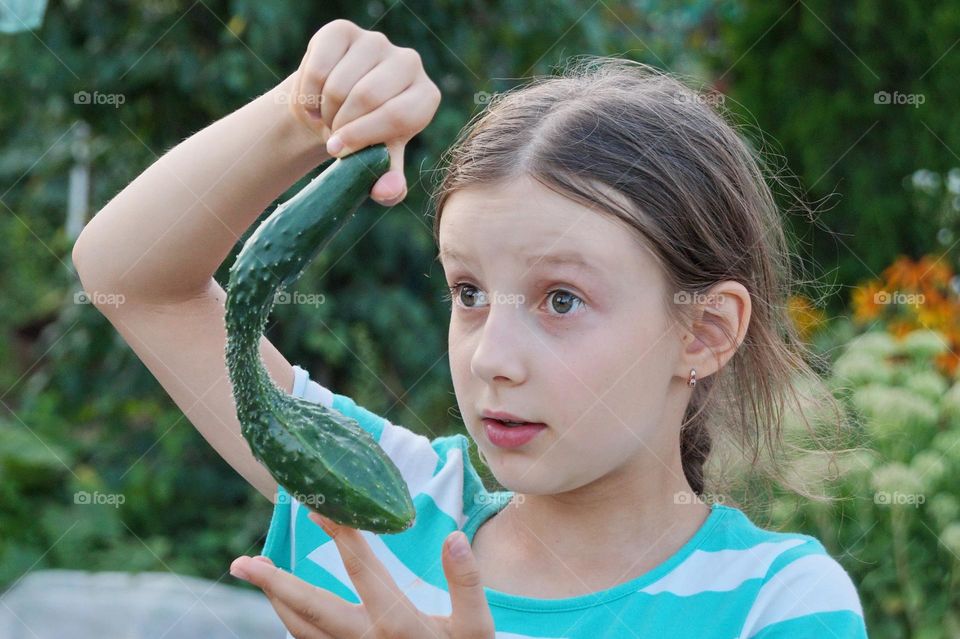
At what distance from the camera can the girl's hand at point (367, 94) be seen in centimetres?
170

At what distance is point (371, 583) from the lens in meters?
1.68

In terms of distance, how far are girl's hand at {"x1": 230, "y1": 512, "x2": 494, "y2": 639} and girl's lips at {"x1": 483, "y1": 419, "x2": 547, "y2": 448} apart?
29 cm

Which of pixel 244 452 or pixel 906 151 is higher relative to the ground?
pixel 244 452

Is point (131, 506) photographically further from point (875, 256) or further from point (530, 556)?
point (875, 256)

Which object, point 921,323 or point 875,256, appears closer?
point 921,323

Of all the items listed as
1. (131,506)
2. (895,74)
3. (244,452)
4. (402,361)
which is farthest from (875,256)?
(244,452)

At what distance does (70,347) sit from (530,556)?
4125mm

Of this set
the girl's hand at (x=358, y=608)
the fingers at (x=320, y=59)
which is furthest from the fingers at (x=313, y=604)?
the fingers at (x=320, y=59)

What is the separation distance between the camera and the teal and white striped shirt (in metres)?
1.93

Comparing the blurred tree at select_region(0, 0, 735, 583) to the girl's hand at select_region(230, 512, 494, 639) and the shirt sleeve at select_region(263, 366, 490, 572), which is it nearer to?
the shirt sleeve at select_region(263, 366, 490, 572)

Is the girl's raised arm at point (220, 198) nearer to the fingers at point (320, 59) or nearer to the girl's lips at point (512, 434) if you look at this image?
the fingers at point (320, 59)

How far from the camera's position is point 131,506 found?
218 inches

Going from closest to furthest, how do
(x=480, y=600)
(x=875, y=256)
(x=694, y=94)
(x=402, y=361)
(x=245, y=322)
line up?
(x=480, y=600) → (x=245, y=322) → (x=694, y=94) → (x=402, y=361) → (x=875, y=256)

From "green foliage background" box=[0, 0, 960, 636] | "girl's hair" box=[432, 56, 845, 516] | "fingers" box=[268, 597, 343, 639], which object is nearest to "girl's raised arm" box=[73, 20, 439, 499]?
"girl's hair" box=[432, 56, 845, 516]
